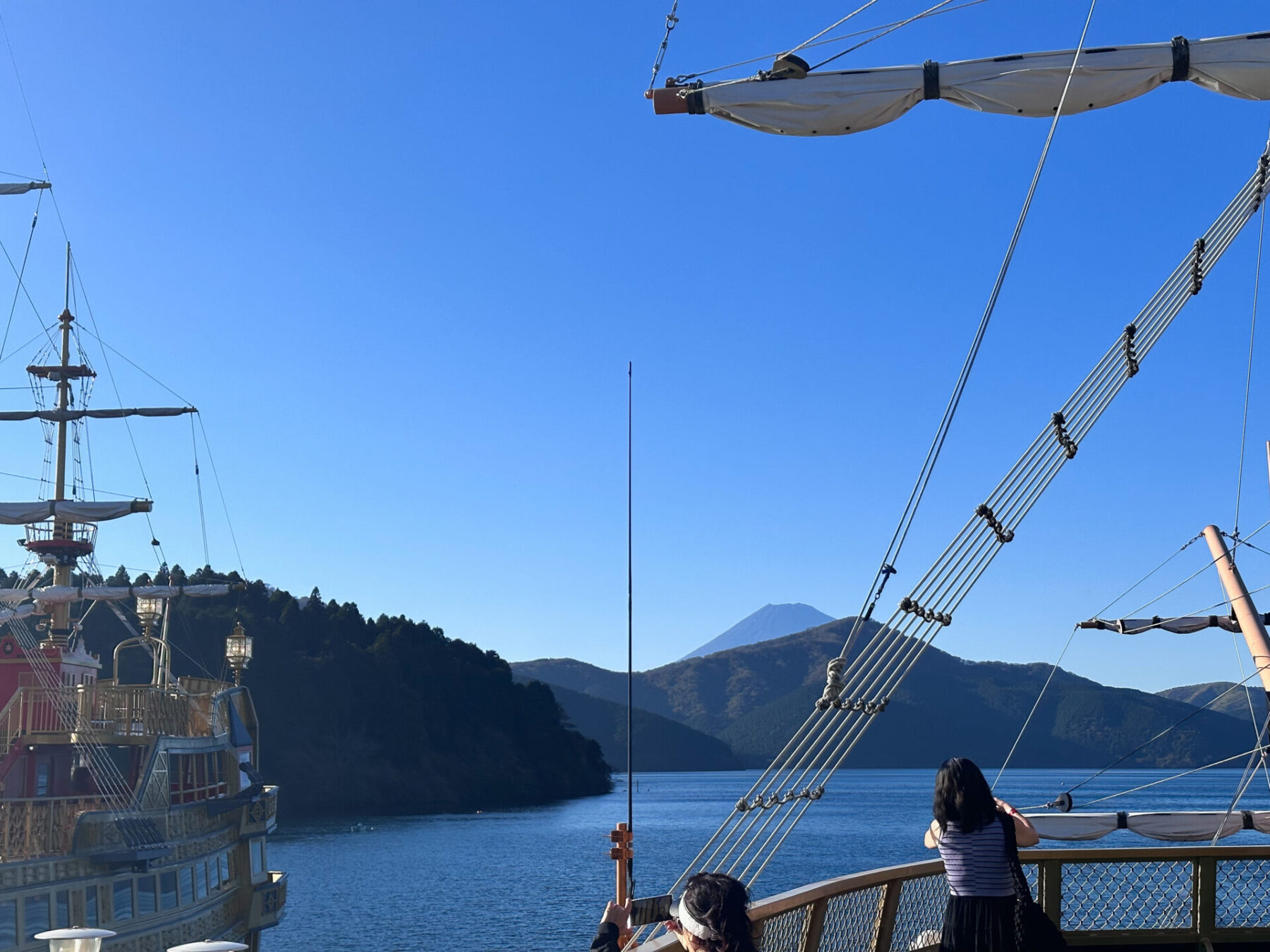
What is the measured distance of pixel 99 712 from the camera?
28.6m

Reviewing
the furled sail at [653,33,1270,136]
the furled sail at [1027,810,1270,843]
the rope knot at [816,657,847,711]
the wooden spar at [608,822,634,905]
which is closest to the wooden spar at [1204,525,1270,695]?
the furled sail at [1027,810,1270,843]

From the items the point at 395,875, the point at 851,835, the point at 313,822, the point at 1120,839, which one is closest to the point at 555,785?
the point at 313,822

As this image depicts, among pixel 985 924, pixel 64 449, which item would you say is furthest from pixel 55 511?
pixel 985 924

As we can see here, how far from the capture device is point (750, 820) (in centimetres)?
793

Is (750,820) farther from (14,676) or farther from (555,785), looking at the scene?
(555,785)

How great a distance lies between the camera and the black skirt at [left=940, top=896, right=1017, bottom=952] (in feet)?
18.0

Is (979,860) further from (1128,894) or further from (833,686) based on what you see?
(1128,894)

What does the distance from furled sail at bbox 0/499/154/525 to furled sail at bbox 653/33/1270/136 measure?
98.1 feet

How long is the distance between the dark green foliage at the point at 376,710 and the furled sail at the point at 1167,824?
10598cm

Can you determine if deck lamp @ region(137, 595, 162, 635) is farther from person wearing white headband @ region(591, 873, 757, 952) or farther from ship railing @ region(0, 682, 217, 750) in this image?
person wearing white headband @ region(591, 873, 757, 952)

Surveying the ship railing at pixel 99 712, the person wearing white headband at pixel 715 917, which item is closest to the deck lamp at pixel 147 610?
the ship railing at pixel 99 712

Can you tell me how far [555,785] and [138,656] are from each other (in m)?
50.2

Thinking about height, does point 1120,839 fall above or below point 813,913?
below

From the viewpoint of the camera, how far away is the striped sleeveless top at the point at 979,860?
540cm
